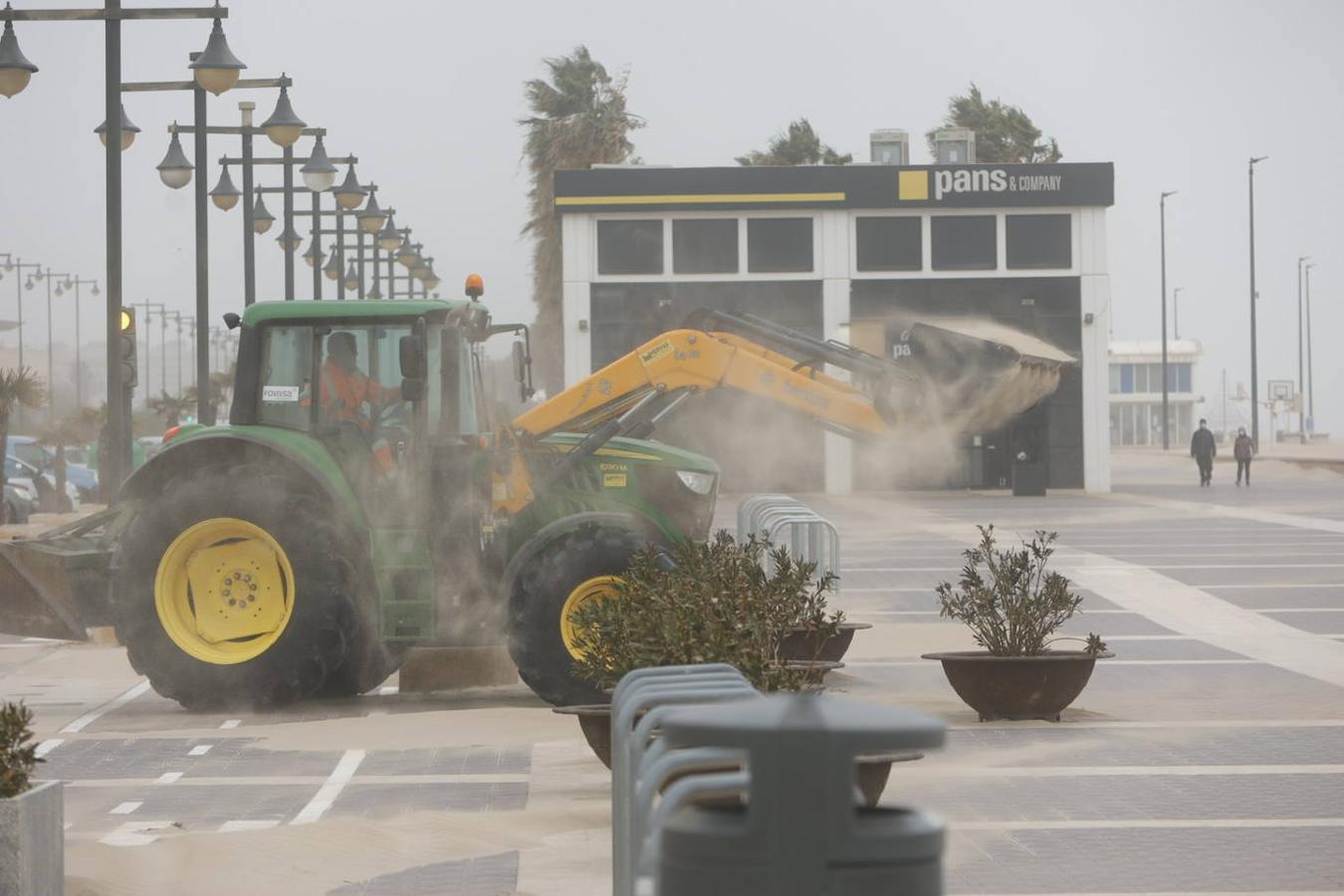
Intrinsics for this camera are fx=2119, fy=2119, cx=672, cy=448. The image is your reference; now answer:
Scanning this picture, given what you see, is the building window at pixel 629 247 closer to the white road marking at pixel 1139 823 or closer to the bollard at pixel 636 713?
the white road marking at pixel 1139 823

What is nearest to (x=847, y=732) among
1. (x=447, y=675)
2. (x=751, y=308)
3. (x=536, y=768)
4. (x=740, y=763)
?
(x=740, y=763)

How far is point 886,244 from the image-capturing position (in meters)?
55.8

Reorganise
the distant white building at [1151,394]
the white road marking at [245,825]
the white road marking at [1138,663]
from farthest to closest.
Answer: the distant white building at [1151,394] < the white road marking at [1138,663] < the white road marking at [245,825]

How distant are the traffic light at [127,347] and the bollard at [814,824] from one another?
19626 millimetres

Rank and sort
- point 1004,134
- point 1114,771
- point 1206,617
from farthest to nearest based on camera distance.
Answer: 1. point 1004,134
2. point 1206,617
3. point 1114,771

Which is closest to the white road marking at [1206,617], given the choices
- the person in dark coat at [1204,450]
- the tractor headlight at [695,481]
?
the tractor headlight at [695,481]

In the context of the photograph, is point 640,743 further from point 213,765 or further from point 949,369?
point 949,369

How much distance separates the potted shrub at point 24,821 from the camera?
709 cm

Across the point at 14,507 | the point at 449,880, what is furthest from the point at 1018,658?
the point at 14,507

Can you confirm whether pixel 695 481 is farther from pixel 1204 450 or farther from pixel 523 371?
pixel 1204 450

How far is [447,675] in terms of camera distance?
1652 cm

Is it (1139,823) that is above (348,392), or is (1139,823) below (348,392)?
below

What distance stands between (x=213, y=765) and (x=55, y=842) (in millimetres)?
4849

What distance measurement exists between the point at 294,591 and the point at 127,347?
8800mm
